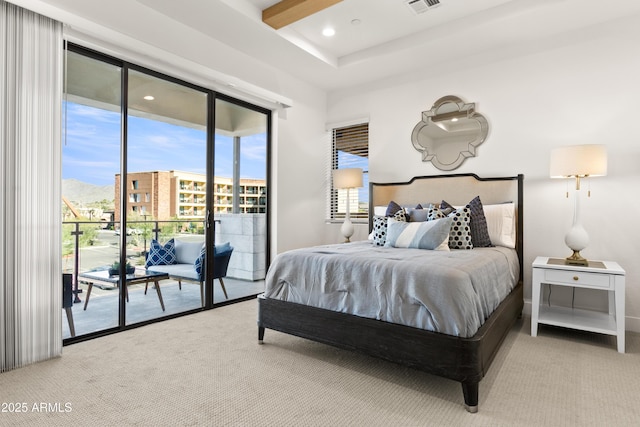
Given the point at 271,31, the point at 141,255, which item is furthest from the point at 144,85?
the point at 141,255

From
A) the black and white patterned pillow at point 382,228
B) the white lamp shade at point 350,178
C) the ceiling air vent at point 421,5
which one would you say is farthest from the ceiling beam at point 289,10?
the black and white patterned pillow at point 382,228

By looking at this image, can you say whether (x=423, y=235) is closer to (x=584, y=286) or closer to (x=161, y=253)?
(x=584, y=286)

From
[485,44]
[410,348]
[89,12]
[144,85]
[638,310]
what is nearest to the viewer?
[410,348]

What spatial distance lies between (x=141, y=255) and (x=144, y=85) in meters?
1.55

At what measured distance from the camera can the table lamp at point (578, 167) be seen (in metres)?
2.87

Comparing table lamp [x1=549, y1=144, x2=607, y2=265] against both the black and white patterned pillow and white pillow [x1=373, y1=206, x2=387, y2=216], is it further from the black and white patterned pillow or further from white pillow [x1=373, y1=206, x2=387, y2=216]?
white pillow [x1=373, y1=206, x2=387, y2=216]

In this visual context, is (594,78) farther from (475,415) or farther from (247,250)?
(247,250)

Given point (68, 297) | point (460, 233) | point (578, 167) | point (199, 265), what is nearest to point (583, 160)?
point (578, 167)

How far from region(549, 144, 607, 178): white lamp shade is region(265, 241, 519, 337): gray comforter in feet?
3.27

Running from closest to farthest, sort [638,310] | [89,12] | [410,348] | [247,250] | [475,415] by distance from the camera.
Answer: [475,415] < [410,348] < [89,12] < [638,310] < [247,250]

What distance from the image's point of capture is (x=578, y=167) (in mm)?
2900

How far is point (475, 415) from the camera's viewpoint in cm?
178

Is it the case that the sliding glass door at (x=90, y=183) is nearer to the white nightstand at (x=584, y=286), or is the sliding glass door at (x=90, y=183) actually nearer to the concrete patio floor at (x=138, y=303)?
the concrete patio floor at (x=138, y=303)

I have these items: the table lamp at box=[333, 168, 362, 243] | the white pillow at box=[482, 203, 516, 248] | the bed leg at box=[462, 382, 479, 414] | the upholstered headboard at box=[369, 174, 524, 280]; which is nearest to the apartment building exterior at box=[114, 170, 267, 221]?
the table lamp at box=[333, 168, 362, 243]
